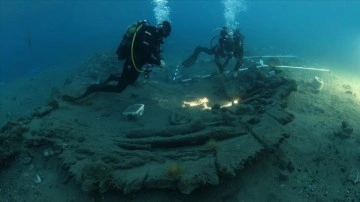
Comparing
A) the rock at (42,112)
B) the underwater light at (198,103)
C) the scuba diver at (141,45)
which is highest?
the scuba diver at (141,45)

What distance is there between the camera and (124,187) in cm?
545

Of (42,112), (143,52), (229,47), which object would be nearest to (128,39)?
(143,52)

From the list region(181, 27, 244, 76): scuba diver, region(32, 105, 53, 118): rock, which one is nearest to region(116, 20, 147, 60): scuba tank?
region(32, 105, 53, 118): rock

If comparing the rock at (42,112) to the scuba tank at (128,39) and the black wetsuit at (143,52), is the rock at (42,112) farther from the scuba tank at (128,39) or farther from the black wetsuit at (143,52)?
the scuba tank at (128,39)

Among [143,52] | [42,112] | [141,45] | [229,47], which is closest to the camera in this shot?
[141,45]

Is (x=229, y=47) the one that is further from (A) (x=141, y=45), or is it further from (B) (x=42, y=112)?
(B) (x=42, y=112)

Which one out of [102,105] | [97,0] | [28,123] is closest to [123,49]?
[102,105]

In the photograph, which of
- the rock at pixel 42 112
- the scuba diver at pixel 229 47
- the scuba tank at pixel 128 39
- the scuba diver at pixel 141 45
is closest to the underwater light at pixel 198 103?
the scuba diver at pixel 229 47

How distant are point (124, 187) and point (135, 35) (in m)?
3.92

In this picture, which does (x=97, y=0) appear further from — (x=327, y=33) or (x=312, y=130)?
(x=312, y=130)

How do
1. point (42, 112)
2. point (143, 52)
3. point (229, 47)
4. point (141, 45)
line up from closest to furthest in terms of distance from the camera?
point (141, 45) → point (143, 52) → point (42, 112) → point (229, 47)

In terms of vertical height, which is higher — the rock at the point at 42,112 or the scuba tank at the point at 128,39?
the scuba tank at the point at 128,39

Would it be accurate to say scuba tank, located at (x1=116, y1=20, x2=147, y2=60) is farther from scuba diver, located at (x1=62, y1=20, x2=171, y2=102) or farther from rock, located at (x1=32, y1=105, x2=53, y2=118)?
rock, located at (x1=32, y1=105, x2=53, y2=118)

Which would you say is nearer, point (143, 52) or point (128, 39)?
point (128, 39)
